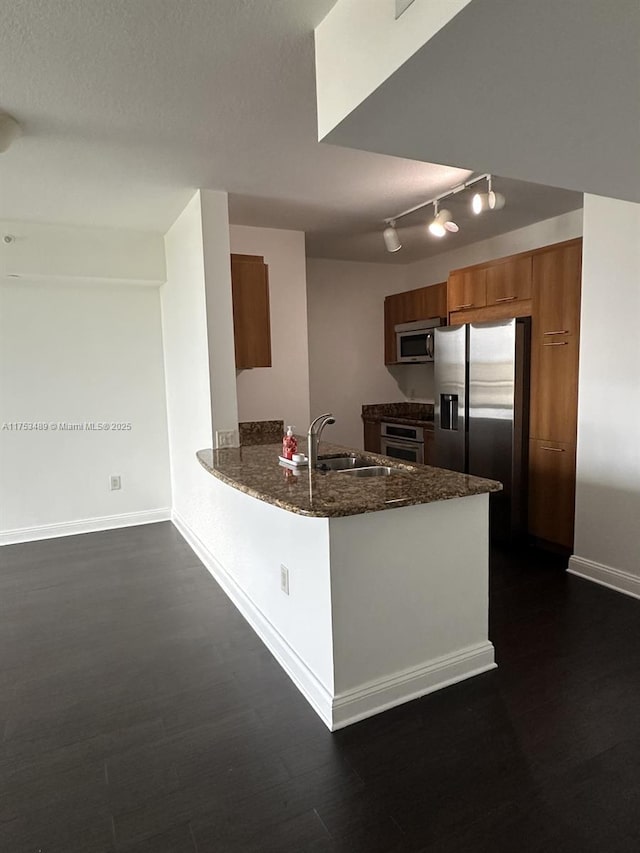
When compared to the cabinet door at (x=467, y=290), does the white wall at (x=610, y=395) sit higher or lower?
lower

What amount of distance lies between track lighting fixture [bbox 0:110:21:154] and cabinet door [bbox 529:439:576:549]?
138 inches

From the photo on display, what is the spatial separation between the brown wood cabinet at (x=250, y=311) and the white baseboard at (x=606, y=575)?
8.23 ft

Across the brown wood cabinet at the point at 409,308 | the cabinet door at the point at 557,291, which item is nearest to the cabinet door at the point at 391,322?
the brown wood cabinet at the point at 409,308

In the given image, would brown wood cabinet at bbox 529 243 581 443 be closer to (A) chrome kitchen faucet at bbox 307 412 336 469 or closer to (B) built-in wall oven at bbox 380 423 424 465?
(B) built-in wall oven at bbox 380 423 424 465

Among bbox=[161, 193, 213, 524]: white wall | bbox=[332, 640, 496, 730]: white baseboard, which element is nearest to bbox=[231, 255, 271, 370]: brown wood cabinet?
bbox=[161, 193, 213, 524]: white wall

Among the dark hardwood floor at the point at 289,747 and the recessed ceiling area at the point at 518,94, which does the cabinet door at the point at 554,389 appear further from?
the recessed ceiling area at the point at 518,94

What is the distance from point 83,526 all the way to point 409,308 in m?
3.80

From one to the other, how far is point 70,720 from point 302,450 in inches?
69.8

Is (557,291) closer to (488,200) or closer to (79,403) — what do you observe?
(488,200)

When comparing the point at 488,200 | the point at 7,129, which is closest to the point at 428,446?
the point at 488,200

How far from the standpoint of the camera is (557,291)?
337 centimetres

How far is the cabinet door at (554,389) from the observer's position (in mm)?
3316

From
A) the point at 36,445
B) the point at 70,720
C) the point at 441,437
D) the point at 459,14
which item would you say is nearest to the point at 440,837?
the point at 70,720

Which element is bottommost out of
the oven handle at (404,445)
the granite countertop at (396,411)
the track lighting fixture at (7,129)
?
the oven handle at (404,445)
